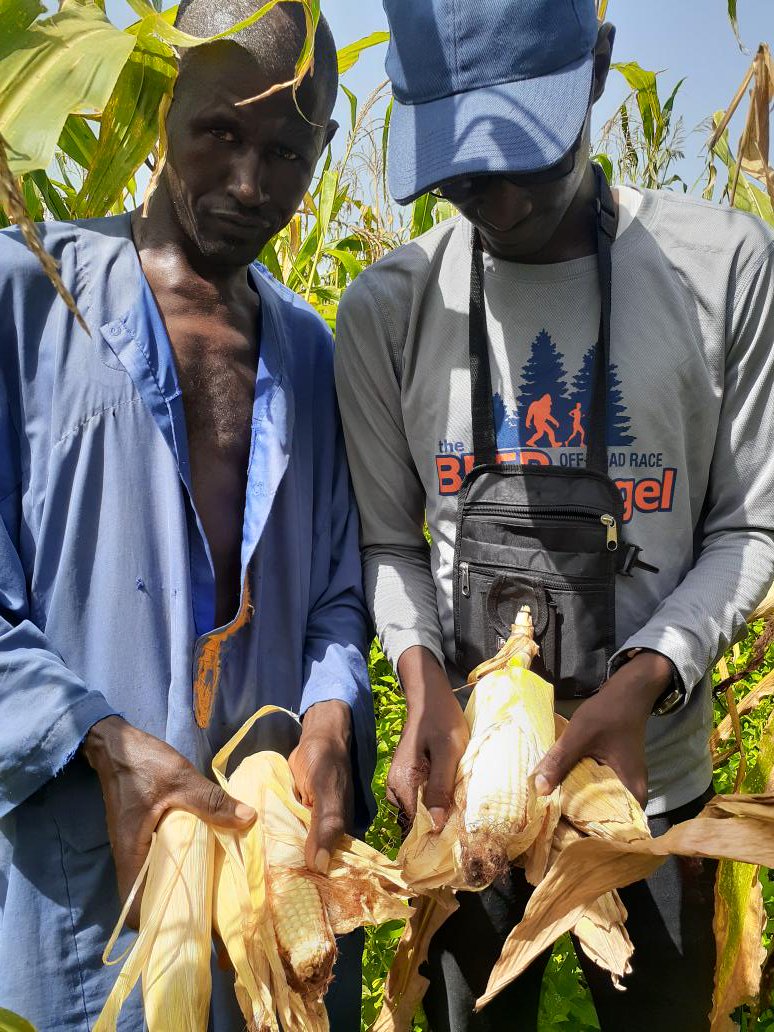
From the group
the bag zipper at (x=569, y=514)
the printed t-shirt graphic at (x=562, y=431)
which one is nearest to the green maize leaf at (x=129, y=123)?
the printed t-shirt graphic at (x=562, y=431)

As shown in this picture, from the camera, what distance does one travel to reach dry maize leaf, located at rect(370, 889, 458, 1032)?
174 cm

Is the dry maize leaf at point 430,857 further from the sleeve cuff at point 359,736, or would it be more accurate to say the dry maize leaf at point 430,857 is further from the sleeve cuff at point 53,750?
the sleeve cuff at point 53,750

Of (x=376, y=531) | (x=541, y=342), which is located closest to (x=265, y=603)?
(x=376, y=531)

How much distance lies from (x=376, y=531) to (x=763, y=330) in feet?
2.57

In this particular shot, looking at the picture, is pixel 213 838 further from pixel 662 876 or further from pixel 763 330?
pixel 763 330

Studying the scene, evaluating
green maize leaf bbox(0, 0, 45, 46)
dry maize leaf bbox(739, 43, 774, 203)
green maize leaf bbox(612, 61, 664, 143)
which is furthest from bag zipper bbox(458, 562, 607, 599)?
green maize leaf bbox(612, 61, 664, 143)

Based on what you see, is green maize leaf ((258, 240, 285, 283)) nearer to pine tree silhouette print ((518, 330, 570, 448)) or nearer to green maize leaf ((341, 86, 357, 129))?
green maize leaf ((341, 86, 357, 129))

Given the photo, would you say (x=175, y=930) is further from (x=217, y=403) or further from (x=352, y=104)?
(x=352, y=104)

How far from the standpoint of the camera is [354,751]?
5.93ft

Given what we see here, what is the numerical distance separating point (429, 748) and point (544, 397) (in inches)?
25.4

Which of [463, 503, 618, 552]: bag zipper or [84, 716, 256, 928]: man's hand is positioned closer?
[84, 716, 256, 928]: man's hand

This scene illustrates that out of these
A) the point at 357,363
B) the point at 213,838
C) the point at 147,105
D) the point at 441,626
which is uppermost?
the point at 147,105

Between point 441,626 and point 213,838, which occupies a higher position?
point 441,626

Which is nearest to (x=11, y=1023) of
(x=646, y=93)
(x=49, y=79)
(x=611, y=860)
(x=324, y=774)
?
(x=324, y=774)
